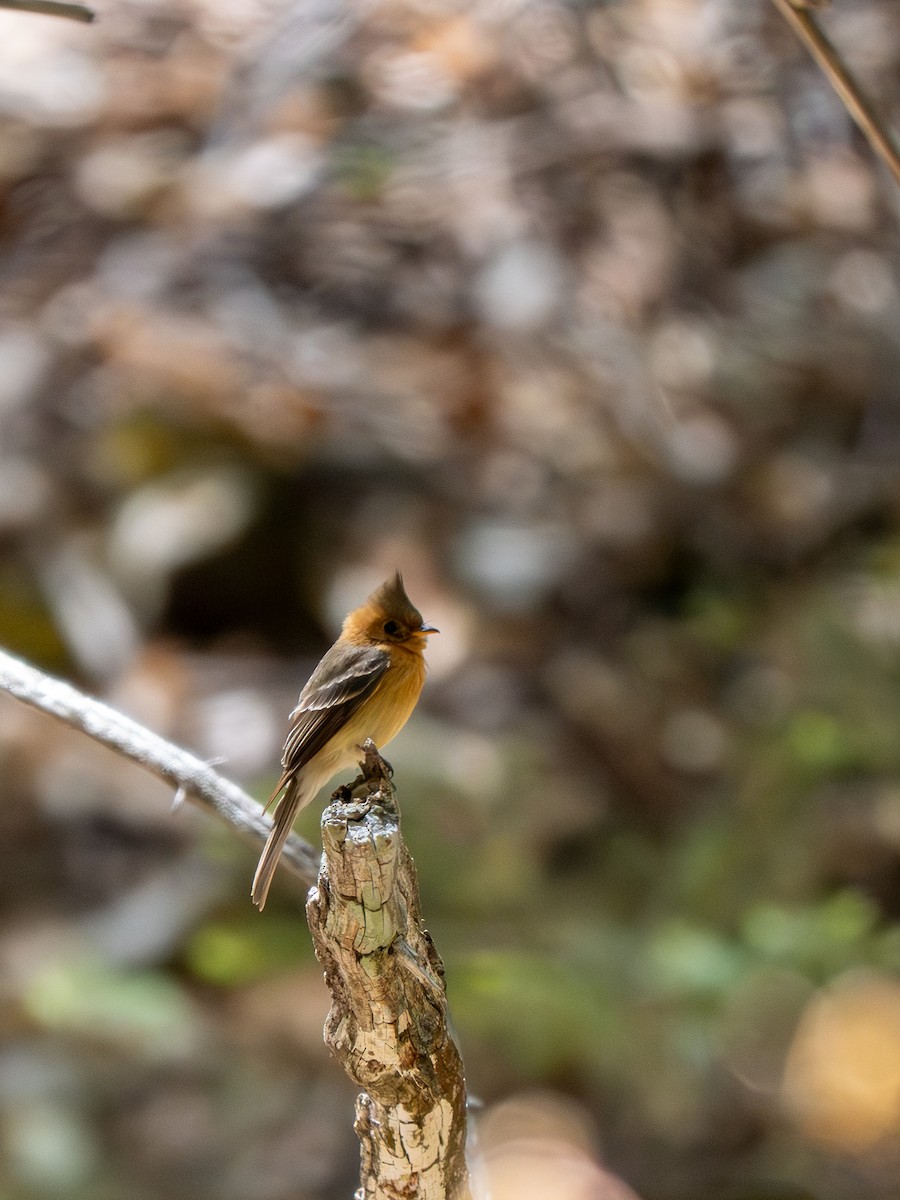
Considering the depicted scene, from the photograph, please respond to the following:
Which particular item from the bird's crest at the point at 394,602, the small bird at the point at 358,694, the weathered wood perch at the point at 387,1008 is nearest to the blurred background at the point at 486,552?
the small bird at the point at 358,694

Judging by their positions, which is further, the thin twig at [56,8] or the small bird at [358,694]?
the small bird at [358,694]

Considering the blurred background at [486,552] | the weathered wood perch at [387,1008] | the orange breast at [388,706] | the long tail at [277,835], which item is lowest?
the weathered wood perch at [387,1008]

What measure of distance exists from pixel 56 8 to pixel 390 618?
1.72 meters

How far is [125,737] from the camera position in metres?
2.36

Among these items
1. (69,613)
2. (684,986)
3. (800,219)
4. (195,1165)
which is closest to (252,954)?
(195,1165)

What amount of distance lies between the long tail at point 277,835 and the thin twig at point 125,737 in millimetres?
158

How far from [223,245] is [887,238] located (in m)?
4.66

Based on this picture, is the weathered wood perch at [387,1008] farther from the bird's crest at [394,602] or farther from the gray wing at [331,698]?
the bird's crest at [394,602]

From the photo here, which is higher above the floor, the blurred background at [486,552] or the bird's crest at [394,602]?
the blurred background at [486,552]

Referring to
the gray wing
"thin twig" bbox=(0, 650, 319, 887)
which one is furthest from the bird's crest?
"thin twig" bbox=(0, 650, 319, 887)

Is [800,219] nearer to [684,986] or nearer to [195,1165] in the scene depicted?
[684,986]

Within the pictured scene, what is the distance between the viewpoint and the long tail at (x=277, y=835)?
262cm

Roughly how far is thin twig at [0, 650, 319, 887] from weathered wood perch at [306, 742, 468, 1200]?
1.59 ft

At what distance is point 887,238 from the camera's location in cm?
838
